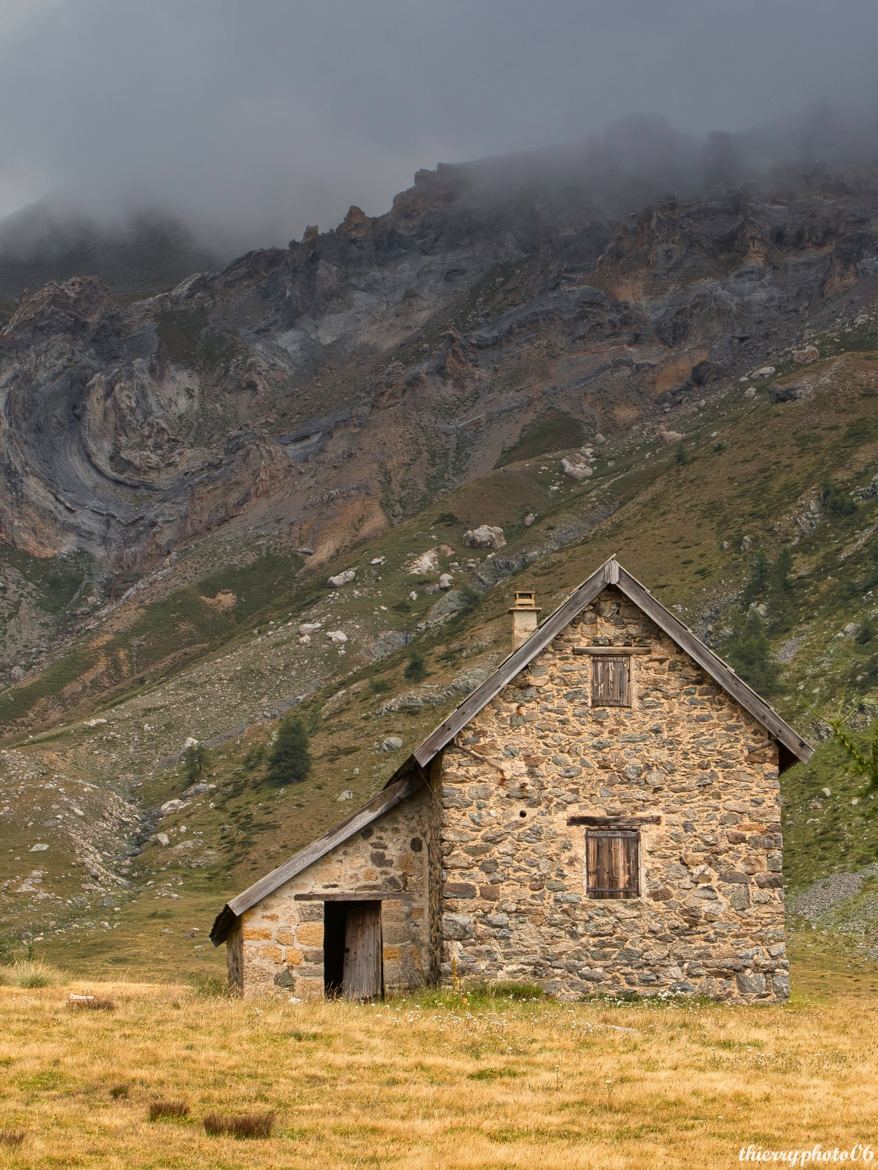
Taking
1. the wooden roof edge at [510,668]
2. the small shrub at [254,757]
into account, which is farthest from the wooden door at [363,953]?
the small shrub at [254,757]

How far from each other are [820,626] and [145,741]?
51990 millimetres

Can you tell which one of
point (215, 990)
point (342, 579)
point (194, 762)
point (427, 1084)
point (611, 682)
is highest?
point (342, 579)

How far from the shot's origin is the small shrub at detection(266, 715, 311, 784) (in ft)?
282

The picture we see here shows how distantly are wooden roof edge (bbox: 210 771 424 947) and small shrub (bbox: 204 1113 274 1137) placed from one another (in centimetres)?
959

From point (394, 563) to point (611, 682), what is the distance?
113 metres

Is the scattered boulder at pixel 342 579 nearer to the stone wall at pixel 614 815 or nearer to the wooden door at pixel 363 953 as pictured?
the wooden door at pixel 363 953

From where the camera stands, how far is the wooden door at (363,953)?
2281 cm

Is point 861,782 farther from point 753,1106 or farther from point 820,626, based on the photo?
point 753,1106

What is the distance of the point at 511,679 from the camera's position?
21.9 metres

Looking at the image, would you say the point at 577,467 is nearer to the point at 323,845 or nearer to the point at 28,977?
the point at 323,845

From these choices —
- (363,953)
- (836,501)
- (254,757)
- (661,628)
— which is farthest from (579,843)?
(836,501)

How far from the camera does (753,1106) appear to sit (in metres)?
13.4

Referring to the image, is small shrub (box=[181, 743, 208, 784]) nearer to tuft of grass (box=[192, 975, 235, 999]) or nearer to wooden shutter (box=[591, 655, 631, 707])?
tuft of grass (box=[192, 975, 235, 999])

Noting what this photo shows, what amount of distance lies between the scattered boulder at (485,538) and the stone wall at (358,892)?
11372cm
